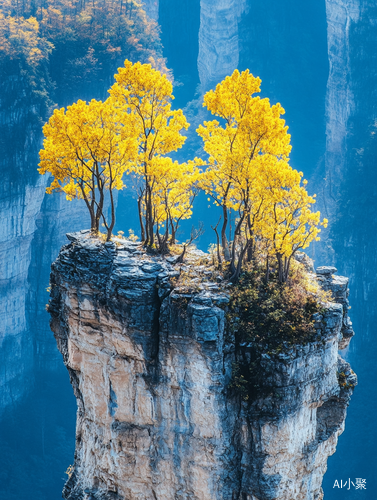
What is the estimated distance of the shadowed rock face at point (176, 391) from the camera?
50.4ft

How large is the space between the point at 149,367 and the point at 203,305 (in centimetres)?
294

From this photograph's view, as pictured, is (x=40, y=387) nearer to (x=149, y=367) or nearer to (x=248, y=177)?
(x=149, y=367)

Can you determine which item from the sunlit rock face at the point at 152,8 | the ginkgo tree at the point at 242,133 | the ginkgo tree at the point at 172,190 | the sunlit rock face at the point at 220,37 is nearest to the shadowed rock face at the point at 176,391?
the ginkgo tree at the point at 172,190

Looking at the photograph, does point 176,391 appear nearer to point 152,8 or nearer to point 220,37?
point 220,37

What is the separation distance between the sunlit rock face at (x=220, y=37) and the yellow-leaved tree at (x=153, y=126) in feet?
164

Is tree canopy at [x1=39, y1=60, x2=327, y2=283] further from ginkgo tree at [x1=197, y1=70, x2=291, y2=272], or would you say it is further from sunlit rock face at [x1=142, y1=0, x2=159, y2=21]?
sunlit rock face at [x1=142, y1=0, x2=159, y2=21]

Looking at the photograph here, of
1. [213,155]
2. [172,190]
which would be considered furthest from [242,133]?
[172,190]

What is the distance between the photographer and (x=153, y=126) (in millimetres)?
17922

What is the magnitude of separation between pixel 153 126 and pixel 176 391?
920 centimetres

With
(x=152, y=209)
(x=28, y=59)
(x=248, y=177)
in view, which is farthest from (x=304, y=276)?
(x=28, y=59)

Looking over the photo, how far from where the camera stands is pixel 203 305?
15281 mm

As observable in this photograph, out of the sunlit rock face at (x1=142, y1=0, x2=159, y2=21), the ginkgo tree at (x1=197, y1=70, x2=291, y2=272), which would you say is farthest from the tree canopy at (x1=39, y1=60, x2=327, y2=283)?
the sunlit rock face at (x1=142, y1=0, x2=159, y2=21)

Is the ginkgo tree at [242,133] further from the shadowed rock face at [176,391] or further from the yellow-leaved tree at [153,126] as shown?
the shadowed rock face at [176,391]

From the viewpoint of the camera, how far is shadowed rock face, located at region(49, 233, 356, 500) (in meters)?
15.4
